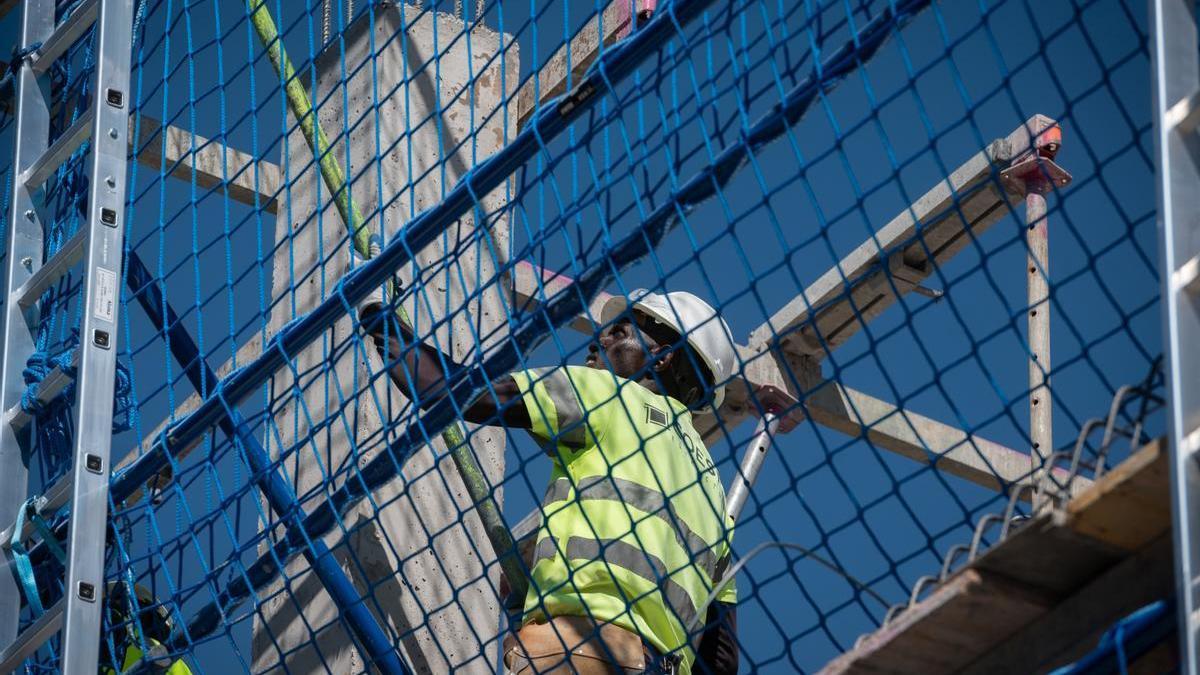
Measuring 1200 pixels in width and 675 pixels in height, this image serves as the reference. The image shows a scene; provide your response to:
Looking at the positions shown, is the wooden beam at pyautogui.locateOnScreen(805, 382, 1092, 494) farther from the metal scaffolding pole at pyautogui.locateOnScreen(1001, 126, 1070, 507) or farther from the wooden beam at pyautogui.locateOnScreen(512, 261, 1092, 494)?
the metal scaffolding pole at pyautogui.locateOnScreen(1001, 126, 1070, 507)

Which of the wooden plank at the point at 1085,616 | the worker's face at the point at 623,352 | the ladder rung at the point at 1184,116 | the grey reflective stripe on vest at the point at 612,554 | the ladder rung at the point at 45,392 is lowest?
the wooden plank at the point at 1085,616

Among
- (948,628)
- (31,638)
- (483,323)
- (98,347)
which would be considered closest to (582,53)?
(483,323)

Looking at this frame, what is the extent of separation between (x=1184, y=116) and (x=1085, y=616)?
0.87 meters

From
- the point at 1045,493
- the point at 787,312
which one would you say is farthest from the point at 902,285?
the point at 1045,493

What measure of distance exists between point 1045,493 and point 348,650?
3.35 meters

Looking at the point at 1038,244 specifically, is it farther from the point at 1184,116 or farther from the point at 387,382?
the point at 1184,116

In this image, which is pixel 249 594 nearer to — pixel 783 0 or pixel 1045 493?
pixel 783 0

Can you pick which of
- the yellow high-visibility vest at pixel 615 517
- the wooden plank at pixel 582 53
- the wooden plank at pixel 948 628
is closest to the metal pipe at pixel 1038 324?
the wooden plank at pixel 582 53

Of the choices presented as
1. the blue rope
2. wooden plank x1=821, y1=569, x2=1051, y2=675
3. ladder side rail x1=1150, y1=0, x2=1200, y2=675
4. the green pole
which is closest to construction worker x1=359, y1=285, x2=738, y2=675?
the green pole

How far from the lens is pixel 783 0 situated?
485 centimetres

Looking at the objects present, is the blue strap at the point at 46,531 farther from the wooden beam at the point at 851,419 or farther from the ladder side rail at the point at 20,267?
the wooden beam at the point at 851,419

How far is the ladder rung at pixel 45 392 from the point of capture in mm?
5281

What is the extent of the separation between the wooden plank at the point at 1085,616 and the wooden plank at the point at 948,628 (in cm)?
3

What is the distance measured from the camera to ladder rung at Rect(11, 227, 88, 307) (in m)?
5.37
